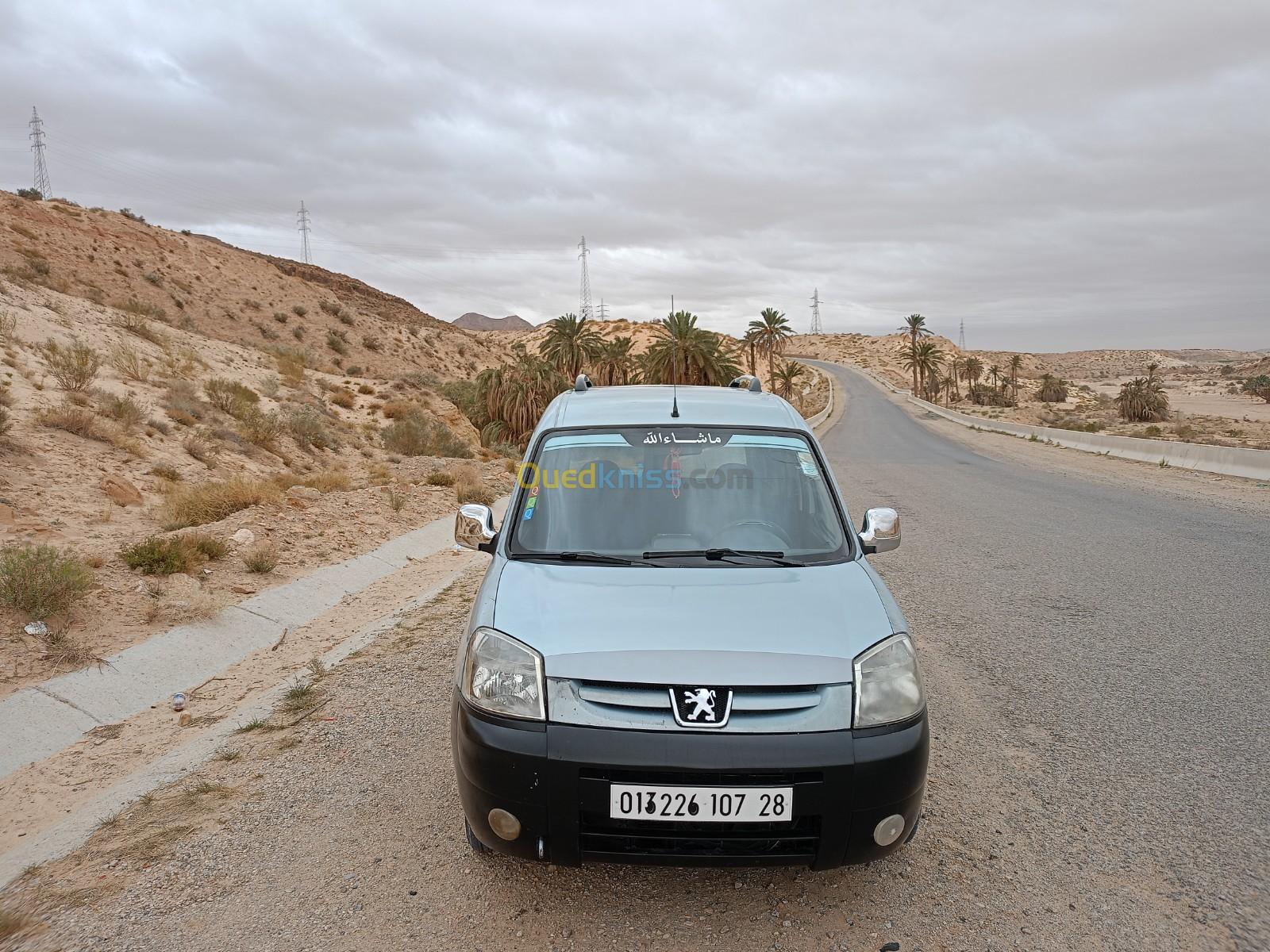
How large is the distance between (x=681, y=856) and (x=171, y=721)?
143 inches

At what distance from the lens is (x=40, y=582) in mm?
5621

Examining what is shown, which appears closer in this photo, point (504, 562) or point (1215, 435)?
point (504, 562)

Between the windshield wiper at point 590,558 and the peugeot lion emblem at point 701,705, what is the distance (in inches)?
36.3

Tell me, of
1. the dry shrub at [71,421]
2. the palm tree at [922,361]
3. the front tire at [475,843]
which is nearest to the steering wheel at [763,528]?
the front tire at [475,843]

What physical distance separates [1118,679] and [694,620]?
12.3ft

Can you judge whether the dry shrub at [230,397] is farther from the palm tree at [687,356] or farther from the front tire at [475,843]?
the palm tree at [687,356]

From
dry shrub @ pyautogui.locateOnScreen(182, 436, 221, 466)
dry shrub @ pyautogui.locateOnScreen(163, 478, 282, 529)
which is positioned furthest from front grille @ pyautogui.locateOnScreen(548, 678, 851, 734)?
dry shrub @ pyautogui.locateOnScreen(182, 436, 221, 466)

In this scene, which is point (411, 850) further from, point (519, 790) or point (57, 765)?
point (57, 765)

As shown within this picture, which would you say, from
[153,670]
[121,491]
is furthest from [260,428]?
[153,670]

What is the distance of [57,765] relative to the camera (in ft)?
14.0

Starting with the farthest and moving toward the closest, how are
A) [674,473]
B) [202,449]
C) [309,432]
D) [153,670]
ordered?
[309,432]
[202,449]
[153,670]
[674,473]

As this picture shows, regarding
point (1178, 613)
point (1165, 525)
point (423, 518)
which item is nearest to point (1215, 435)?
point (1165, 525)

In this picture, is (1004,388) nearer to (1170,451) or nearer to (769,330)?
(769,330)

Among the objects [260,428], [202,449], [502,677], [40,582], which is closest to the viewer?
[502,677]
